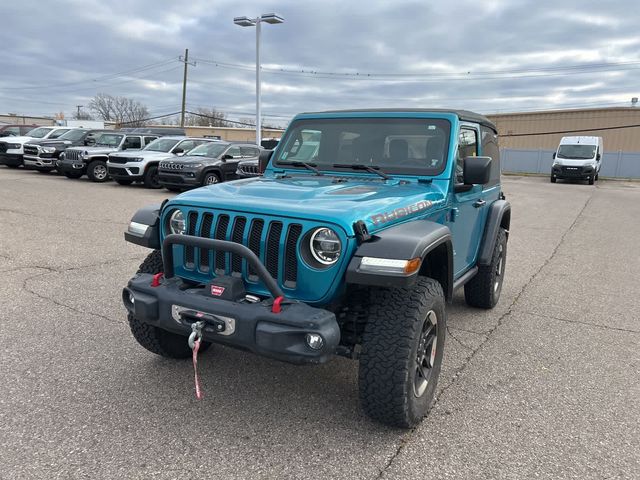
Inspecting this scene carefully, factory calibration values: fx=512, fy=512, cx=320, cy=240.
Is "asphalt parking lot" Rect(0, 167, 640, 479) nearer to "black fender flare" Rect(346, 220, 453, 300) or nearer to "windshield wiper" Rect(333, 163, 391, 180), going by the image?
"black fender flare" Rect(346, 220, 453, 300)

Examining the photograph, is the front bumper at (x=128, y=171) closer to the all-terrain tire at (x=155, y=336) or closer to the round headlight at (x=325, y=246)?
the all-terrain tire at (x=155, y=336)

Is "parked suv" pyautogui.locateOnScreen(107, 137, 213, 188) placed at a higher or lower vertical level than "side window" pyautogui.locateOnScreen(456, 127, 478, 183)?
lower

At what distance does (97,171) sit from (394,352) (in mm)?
15988

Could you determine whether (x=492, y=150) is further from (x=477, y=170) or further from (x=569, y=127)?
(x=569, y=127)

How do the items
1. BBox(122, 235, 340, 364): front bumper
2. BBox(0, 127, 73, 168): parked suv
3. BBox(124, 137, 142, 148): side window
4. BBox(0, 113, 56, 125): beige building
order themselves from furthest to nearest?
BBox(0, 113, 56, 125): beige building, BBox(0, 127, 73, 168): parked suv, BBox(124, 137, 142, 148): side window, BBox(122, 235, 340, 364): front bumper

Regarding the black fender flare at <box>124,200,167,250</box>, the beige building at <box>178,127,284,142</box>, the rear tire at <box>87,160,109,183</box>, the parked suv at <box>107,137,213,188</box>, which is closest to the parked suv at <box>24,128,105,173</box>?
the rear tire at <box>87,160,109,183</box>

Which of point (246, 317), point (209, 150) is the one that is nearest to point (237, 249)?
point (246, 317)

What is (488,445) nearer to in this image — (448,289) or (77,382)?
(448,289)

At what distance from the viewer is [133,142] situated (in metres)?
17.7

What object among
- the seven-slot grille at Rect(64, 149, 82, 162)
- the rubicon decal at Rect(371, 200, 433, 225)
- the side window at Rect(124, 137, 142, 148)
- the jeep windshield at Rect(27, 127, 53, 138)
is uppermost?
the jeep windshield at Rect(27, 127, 53, 138)

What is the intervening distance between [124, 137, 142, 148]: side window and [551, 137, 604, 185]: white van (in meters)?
20.6

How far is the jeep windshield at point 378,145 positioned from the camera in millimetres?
3969

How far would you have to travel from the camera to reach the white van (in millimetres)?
25828

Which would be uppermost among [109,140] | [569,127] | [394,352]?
[569,127]
